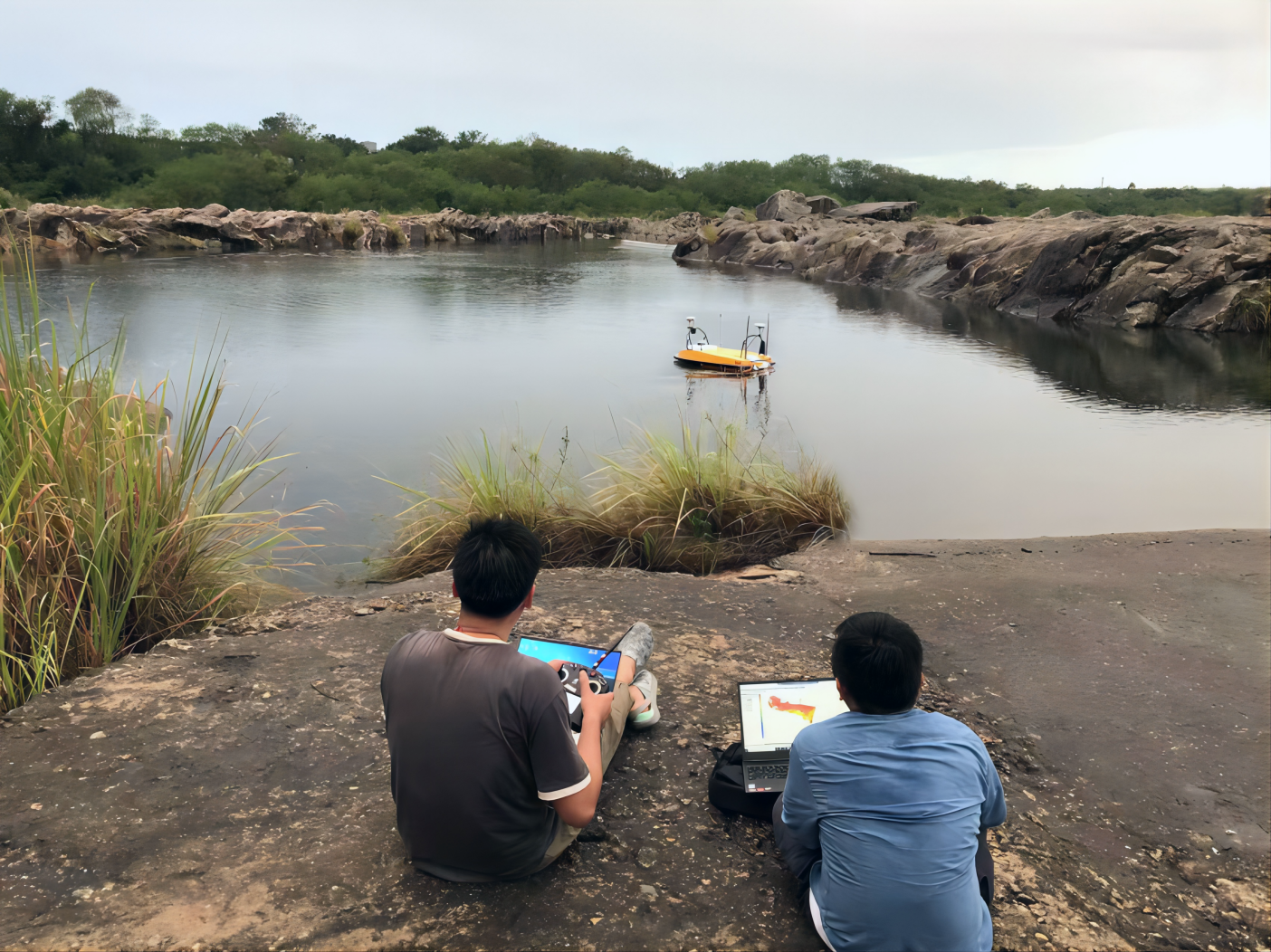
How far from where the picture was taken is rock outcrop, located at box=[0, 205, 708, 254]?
26.1 meters

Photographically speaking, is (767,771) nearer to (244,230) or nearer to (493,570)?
(493,570)

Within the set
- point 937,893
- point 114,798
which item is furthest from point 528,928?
point 114,798

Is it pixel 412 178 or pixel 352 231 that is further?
pixel 412 178

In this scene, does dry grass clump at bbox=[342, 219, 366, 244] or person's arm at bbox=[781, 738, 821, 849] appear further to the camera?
dry grass clump at bbox=[342, 219, 366, 244]

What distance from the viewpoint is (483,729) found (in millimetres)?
1945

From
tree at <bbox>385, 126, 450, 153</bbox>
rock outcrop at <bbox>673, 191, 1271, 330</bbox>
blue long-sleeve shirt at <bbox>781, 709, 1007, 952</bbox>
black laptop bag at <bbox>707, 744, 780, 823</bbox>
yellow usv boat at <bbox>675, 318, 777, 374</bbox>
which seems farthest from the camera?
tree at <bbox>385, 126, 450, 153</bbox>

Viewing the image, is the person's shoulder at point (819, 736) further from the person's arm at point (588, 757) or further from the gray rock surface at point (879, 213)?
the gray rock surface at point (879, 213)

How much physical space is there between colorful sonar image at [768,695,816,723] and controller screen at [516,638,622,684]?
1.95 feet

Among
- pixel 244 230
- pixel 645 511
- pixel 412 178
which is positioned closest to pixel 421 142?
pixel 412 178

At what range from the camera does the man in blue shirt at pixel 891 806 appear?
1780mm

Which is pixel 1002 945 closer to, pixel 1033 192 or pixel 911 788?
pixel 911 788

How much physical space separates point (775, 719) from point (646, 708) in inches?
18.2

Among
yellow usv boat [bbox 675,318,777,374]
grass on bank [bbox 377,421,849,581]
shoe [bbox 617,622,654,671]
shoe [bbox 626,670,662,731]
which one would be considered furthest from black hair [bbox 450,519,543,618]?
yellow usv boat [bbox 675,318,777,374]

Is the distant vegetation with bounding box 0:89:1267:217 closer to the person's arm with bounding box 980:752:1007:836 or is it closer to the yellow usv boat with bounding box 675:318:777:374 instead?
the yellow usv boat with bounding box 675:318:777:374
